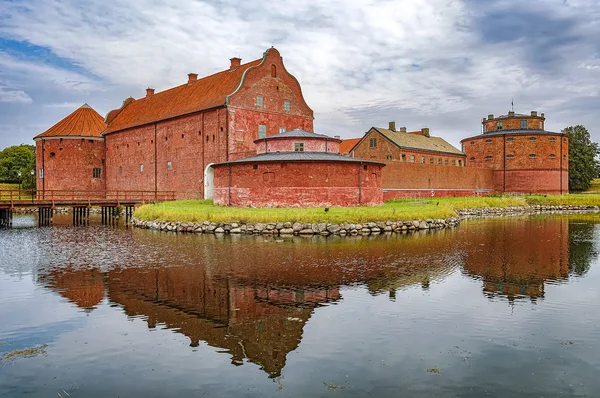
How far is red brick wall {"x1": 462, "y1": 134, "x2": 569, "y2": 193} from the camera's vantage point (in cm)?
5488

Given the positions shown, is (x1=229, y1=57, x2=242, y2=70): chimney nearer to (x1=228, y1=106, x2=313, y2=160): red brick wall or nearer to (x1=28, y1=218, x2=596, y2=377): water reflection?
(x1=228, y1=106, x2=313, y2=160): red brick wall

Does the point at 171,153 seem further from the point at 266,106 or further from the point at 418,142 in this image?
the point at 418,142

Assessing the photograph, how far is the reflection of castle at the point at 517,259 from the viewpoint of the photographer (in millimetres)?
11453

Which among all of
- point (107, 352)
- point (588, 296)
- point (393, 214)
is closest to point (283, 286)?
point (107, 352)

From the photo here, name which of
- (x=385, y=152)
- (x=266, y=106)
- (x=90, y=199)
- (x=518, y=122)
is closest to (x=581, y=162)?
(x=518, y=122)

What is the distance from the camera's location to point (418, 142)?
5503 centimetres

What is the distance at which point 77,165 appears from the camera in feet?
155

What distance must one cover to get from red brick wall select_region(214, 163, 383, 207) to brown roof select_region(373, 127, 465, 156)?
24453 mm

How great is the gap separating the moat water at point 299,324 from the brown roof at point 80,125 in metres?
34.3

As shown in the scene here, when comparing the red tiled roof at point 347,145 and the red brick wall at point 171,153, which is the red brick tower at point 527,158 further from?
the red brick wall at point 171,153

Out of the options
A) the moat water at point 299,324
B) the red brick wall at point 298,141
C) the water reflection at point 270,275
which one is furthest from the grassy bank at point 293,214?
the moat water at point 299,324

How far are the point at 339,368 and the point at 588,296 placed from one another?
6.84 meters

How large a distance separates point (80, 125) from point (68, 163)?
4.03 metres

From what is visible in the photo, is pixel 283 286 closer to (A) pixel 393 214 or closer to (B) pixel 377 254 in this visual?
(B) pixel 377 254
